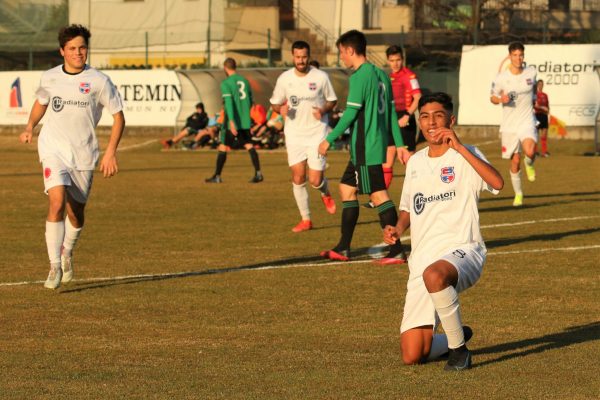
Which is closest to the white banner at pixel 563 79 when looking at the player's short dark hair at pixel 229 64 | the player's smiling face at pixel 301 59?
the player's short dark hair at pixel 229 64

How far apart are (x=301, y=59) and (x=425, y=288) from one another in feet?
28.7

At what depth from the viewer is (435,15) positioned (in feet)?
190

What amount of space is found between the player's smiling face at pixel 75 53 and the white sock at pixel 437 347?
452cm

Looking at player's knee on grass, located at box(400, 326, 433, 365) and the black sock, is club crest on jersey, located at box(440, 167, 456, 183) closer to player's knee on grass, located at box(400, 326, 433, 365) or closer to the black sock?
player's knee on grass, located at box(400, 326, 433, 365)

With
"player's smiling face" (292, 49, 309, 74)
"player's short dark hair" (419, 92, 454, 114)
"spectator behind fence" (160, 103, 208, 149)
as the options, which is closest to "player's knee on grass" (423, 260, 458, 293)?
"player's short dark hair" (419, 92, 454, 114)

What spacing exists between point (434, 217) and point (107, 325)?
2900mm

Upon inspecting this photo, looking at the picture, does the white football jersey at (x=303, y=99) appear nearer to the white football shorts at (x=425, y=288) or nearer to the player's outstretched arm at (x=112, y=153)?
the player's outstretched arm at (x=112, y=153)

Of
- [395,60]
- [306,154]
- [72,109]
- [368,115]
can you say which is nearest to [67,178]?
[72,109]

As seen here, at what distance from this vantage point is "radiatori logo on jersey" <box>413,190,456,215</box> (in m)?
8.03

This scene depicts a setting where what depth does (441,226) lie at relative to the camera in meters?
8.05

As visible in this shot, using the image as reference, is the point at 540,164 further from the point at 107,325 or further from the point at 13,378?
the point at 13,378

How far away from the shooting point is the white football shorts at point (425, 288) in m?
7.84

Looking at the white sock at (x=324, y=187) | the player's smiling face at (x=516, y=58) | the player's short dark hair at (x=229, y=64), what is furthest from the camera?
the player's short dark hair at (x=229, y=64)

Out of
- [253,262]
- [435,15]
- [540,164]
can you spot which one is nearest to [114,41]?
[435,15]
